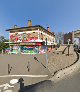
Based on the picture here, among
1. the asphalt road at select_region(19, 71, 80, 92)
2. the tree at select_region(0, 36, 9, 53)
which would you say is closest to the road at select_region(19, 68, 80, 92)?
the asphalt road at select_region(19, 71, 80, 92)

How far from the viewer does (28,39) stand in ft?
135

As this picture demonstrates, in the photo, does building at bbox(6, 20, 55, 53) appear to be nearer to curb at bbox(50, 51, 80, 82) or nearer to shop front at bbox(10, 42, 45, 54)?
shop front at bbox(10, 42, 45, 54)

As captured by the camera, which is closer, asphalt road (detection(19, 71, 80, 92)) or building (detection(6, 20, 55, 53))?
asphalt road (detection(19, 71, 80, 92))

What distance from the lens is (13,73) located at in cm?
1544

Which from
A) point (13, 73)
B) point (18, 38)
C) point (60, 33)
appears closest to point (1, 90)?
point (13, 73)

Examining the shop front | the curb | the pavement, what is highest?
the shop front

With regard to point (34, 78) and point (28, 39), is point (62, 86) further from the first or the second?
point (28, 39)

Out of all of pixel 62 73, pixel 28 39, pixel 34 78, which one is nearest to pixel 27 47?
pixel 28 39

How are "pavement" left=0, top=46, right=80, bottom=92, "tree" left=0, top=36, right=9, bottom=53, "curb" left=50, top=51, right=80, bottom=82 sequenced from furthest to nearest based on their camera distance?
"tree" left=0, top=36, right=9, bottom=53 < "curb" left=50, top=51, right=80, bottom=82 < "pavement" left=0, top=46, right=80, bottom=92

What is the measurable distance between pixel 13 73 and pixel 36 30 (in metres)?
26.4

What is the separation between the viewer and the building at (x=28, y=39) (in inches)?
1549

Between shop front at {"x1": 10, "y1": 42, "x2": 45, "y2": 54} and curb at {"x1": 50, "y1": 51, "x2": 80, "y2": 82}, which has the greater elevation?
shop front at {"x1": 10, "y1": 42, "x2": 45, "y2": 54}

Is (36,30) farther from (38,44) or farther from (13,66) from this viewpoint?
(13,66)

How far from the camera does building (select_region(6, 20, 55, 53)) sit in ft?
129
